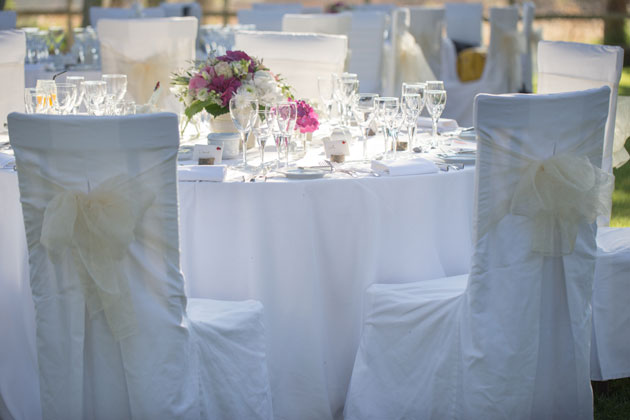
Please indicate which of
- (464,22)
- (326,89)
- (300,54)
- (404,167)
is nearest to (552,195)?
(404,167)

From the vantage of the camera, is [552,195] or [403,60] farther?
[403,60]

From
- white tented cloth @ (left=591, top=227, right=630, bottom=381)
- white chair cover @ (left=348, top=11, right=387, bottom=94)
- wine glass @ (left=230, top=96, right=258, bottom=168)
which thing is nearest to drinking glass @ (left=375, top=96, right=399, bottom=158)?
wine glass @ (left=230, top=96, right=258, bottom=168)

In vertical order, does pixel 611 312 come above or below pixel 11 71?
below

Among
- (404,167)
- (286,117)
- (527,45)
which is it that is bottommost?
(404,167)

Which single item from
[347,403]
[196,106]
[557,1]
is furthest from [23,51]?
[557,1]

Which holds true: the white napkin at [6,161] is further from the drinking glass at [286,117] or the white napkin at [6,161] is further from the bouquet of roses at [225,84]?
the drinking glass at [286,117]

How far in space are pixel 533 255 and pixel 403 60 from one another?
5.26 meters

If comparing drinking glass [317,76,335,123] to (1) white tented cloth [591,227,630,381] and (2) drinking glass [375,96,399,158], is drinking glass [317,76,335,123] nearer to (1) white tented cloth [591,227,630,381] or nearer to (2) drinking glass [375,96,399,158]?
(2) drinking glass [375,96,399,158]

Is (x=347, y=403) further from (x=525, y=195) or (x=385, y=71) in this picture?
(x=385, y=71)

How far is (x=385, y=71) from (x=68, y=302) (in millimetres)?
5942

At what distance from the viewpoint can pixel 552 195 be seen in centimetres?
230

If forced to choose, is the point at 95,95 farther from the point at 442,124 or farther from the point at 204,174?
the point at 442,124

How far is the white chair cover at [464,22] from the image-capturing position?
32.4 ft

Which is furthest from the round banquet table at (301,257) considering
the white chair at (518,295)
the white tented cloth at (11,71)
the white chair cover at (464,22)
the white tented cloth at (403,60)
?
the white chair cover at (464,22)
